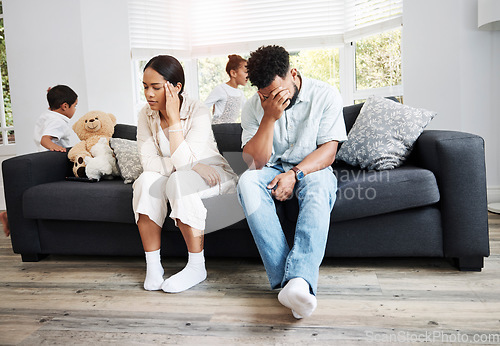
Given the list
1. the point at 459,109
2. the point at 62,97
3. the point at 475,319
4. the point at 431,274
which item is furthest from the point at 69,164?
the point at 459,109

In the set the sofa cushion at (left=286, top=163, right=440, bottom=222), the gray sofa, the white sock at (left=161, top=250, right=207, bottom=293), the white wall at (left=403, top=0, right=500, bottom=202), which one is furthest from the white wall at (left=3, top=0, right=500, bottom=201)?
the white sock at (left=161, top=250, right=207, bottom=293)

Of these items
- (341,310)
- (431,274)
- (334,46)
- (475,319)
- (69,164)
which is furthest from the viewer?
(334,46)

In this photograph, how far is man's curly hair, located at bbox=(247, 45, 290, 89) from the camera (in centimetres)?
190

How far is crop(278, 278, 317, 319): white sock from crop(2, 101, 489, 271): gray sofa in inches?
19.9

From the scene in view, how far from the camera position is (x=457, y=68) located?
327 centimetres

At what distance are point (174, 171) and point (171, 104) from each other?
323 mm

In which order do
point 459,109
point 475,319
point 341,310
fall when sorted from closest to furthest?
point 475,319, point 341,310, point 459,109

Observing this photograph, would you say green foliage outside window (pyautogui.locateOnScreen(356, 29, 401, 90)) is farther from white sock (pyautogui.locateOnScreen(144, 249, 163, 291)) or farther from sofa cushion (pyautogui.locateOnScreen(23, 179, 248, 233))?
white sock (pyautogui.locateOnScreen(144, 249, 163, 291))

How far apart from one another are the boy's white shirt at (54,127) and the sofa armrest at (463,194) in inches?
101

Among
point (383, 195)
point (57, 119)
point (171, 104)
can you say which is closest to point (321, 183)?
point (383, 195)

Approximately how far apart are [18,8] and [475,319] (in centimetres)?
451

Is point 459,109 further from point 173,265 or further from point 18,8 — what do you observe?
point 18,8

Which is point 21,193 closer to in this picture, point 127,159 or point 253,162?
point 127,159

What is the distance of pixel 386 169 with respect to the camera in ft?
7.26
